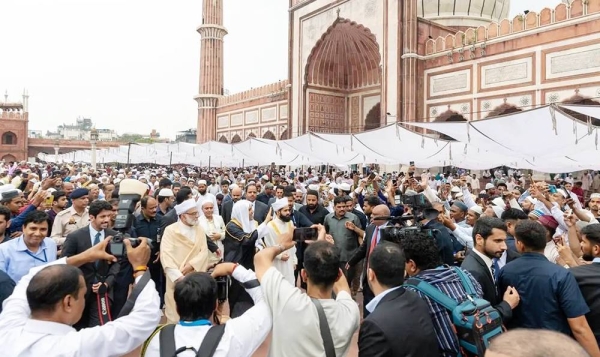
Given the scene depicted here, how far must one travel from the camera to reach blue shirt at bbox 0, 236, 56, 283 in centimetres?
304

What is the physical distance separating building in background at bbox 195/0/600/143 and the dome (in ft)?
0.18

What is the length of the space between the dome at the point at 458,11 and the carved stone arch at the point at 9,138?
44.5 metres

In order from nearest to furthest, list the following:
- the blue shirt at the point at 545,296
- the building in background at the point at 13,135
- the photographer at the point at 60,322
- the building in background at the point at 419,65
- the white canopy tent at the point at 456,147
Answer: the photographer at the point at 60,322
the blue shirt at the point at 545,296
the white canopy tent at the point at 456,147
the building in background at the point at 419,65
the building in background at the point at 13,135

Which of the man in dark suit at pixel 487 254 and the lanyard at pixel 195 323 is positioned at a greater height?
the man in dark suit at pixel 487 254

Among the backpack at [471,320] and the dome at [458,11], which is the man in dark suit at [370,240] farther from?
the dome at [458,11]

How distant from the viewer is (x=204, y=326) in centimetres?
172

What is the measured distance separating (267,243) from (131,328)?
268cm

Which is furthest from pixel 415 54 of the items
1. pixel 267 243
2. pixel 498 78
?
pixel 267 243

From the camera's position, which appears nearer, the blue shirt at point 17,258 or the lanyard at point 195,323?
the lanyard at point 195,323

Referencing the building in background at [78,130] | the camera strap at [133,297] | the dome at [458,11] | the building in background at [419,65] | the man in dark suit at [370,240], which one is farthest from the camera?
the building in background at [78,130]

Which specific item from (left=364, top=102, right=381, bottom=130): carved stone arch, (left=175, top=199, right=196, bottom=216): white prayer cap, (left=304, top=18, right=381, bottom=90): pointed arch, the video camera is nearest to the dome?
(left=304, top=18, right=381, bottom=90): pointed arch

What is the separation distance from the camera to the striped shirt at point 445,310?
1.95 metres

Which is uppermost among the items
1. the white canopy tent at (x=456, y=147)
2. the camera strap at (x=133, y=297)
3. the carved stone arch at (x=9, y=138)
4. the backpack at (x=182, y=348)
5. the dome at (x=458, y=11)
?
the dome at (x=458, y=11)

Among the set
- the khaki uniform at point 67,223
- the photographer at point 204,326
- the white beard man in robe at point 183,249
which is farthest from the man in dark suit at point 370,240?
the khaki uniform at point 67,223
